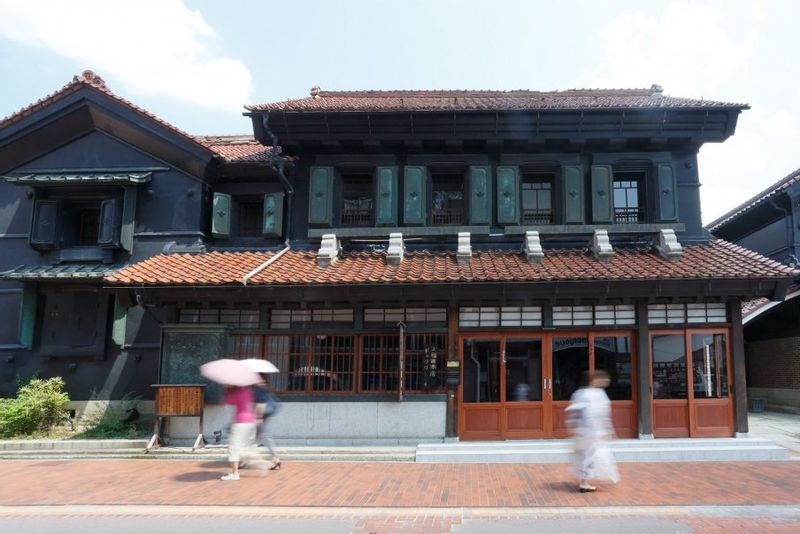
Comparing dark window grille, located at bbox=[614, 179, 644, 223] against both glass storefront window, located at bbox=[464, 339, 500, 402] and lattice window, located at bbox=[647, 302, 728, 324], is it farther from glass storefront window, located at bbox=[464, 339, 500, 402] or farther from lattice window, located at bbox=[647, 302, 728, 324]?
glass storefront window, located at bbox=[464, 339, 500, 402]

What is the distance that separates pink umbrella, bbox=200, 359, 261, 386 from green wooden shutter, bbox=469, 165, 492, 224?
662cm

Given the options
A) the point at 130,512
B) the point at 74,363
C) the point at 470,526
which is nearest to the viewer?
the point at 470,526

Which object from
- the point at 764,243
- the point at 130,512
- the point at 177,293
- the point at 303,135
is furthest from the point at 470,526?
the point at 764,243

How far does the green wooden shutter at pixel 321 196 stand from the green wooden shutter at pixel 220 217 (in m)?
2.38

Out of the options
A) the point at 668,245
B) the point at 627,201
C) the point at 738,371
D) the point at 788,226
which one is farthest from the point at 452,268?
the point at 788,226

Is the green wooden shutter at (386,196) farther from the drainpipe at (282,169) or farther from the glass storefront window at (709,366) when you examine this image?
the glass storefront window at (709,366)

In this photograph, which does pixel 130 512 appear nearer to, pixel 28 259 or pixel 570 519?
pixel 570 519

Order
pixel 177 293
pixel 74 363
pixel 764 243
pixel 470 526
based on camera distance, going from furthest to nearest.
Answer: pixel 764 243 → pixel 74 363 → pixel 177 293 → pixel 470 526

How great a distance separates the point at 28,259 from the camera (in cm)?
1463

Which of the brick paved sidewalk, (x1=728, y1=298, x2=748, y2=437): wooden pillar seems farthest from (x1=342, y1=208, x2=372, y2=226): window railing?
(x1=728, y1=298, x2=748, y2=437): wooden pillar

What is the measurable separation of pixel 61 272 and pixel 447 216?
971 cm

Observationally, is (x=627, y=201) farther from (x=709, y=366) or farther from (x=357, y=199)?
(x=357, y=199)

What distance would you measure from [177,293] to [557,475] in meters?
8.31

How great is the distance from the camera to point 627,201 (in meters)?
14.1
